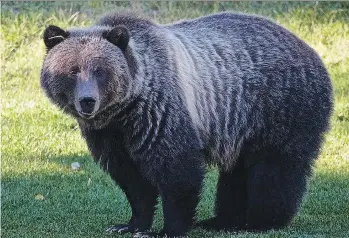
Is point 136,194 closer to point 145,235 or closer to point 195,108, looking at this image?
point 145,235

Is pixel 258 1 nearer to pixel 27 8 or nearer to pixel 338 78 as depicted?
pixel 338 78

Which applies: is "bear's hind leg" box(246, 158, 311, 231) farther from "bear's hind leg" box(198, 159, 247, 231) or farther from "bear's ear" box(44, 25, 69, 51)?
"bear's ear" box(44, 25, 69, 51)

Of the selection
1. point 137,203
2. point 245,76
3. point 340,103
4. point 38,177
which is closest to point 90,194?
point 38,177

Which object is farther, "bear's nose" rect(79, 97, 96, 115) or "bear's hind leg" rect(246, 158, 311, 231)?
"bear's hind leg" rect(246, 158, 311, 231)

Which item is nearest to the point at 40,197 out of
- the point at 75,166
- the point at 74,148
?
the point at 75,166

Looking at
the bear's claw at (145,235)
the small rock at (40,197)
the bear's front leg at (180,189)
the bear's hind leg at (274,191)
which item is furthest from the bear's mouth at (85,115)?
the small rock at (40,197)

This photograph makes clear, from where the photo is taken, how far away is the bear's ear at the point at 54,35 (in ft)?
24.7

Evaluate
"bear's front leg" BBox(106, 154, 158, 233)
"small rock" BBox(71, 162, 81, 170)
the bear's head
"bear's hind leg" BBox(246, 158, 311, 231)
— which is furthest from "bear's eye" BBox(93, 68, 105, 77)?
"small rock" BBox(71, 162, 81, 170)

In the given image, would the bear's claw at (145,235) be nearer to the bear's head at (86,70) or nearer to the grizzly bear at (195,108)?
the grizzly bear at (195,108)

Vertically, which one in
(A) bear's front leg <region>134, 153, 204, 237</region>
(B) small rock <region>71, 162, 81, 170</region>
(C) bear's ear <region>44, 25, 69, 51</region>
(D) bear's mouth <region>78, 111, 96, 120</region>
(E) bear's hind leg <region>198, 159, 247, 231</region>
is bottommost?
(B) small rock <region>71, 162, 81, 170</region>

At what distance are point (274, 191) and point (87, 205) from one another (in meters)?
2.05

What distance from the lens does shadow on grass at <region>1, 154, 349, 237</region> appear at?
8305mm

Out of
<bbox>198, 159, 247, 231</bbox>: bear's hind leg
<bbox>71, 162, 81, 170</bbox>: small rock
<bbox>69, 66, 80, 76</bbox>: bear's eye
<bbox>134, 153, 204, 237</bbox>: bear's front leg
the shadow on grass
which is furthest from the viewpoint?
<bbox>71, 162, 81, 170</bbox>: small rock

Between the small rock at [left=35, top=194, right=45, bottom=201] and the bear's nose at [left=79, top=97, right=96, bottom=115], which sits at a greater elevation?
the bear's nose at [left=79, top=97, right=96, bottom=115]
